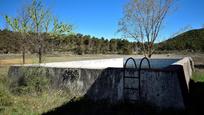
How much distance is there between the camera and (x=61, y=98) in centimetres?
885

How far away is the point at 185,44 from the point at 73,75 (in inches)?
3039

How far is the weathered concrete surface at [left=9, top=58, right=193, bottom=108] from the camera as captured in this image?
7146 millimetres

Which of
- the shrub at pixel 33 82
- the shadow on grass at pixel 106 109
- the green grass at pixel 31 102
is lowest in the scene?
the shadow on grass at pixel 106 109

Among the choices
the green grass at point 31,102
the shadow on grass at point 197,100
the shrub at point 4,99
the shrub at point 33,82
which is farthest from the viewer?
the shrub at point 33,82

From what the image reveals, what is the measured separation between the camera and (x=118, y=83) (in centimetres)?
810

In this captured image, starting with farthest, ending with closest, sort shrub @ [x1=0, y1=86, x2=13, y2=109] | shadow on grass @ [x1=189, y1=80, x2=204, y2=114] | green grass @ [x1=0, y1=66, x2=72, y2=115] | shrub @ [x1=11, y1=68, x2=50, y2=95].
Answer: shrub @ [x1=11, y1=68, x2=50, y2=95]
shrub @ [x1=0, y1=86, x2=13, y2=109]
green grass @ [x1=0, y1=66, x2=72, y2=115]
shadow on grass @ [x1=189, y1=80, x2=204, y2=114]

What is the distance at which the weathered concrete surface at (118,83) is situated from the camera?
7.15m

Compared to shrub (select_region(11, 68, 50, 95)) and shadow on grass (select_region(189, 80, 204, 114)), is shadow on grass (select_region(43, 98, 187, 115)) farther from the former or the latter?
shrub (select_region(11, 68, 50, 95))

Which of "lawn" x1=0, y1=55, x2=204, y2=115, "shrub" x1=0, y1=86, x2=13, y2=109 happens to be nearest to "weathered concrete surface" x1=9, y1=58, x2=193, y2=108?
"lawn" x1=0, y1=55, x2=204, y2=115

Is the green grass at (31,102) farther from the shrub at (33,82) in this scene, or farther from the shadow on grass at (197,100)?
the shadow on grass at (197,100)

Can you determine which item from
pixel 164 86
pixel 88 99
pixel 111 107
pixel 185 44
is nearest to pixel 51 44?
pixel 88 99

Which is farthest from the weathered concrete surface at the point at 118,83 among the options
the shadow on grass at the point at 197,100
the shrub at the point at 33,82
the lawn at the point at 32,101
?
the lawn at the point at 32,101

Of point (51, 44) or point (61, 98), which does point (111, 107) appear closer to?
point (61, 98)

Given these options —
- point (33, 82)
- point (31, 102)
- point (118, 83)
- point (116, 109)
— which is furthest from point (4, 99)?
point (118, 83)
